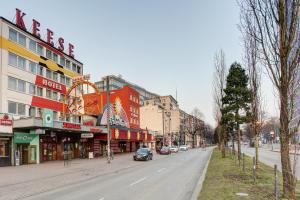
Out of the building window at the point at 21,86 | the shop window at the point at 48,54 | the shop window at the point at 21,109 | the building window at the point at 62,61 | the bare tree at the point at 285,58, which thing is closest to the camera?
the bare tree at the point at 285,58

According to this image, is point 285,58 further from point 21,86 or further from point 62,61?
point 62,61

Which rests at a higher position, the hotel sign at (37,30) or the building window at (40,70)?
the hotel sign at (37,30)

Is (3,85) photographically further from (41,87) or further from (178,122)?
(178,122)

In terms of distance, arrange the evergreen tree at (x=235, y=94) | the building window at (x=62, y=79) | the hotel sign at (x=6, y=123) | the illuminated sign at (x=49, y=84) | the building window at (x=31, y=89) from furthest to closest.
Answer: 1. the building window at (x=62, y=79)
2. the illuminated sign at (x=49, y=84)
3. the building window at (x=31, y=89)
4. the evergreen tree at (x=235, y=94)
5. the hotel sign at (x=6, y=123)

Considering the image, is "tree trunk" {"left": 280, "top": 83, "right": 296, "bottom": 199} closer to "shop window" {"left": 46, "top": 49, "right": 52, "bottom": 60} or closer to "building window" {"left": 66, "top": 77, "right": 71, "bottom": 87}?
"shop window" {"left": 46, "top": 49, "right": 52, "bottom": 60}

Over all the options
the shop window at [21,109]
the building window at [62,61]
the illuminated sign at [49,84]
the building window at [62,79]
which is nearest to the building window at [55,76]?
the illuminated sign at [49,84]

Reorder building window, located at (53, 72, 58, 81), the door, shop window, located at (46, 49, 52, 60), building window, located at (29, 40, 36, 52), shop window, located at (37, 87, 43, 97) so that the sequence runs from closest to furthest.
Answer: the door, building window, located at (29, 40, 36, 52), shop window, located at (37, 87, 43, 97), shop window, located at (46, 49, 52, 60), building window, located at (53, 72, 58, 81)

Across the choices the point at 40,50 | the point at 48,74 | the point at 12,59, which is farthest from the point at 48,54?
the point at 12,59

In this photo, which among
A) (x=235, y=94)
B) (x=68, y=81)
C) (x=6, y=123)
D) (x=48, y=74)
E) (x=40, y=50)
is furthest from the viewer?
(x=68, y=81)

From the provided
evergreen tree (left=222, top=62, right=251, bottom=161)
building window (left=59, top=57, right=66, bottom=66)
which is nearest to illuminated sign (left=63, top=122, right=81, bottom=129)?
building window (left=59, top=57, right=66, bottom=66)

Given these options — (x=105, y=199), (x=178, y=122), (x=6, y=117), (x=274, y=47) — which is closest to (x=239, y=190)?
(x=105, y=199)

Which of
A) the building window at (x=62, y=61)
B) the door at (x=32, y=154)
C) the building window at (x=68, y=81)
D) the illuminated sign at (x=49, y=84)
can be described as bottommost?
the door at (x=32, y=154)

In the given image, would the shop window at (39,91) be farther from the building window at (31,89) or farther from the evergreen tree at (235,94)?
the evergreen tree at (235,94)

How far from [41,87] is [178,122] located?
91243 mm
